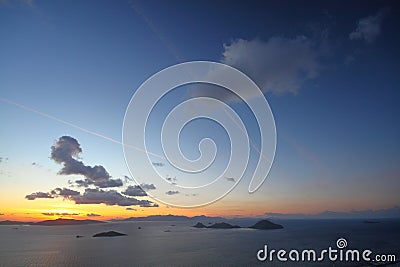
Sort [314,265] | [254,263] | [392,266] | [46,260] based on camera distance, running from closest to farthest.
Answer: [392,266] → [314,265] → [254,263] → [46,260]

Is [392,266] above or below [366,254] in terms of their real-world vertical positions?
above

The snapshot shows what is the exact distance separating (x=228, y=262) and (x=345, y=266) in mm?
29830

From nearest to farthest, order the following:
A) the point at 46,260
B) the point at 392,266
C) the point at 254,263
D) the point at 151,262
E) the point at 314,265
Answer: the point at 392,266
the point at 314,265
the point at 254,263
the point at 151,262
the point at 46,260

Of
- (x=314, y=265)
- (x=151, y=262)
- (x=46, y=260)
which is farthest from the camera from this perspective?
(x=46, y=260)

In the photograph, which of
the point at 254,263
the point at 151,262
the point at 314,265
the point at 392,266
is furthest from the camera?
the point at 151,262

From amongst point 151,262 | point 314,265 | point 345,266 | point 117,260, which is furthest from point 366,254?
point 117,260

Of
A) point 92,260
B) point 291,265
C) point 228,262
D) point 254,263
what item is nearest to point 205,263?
point 228,262

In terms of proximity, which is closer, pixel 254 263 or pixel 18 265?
pixel 254 263

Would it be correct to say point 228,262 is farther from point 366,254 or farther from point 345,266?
point 366,254

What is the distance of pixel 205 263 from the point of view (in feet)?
248

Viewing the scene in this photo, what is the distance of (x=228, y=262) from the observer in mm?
75125

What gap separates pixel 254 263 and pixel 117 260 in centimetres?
4087

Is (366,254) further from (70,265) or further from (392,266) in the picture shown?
(70,265)

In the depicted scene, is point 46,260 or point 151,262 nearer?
point 151,262
